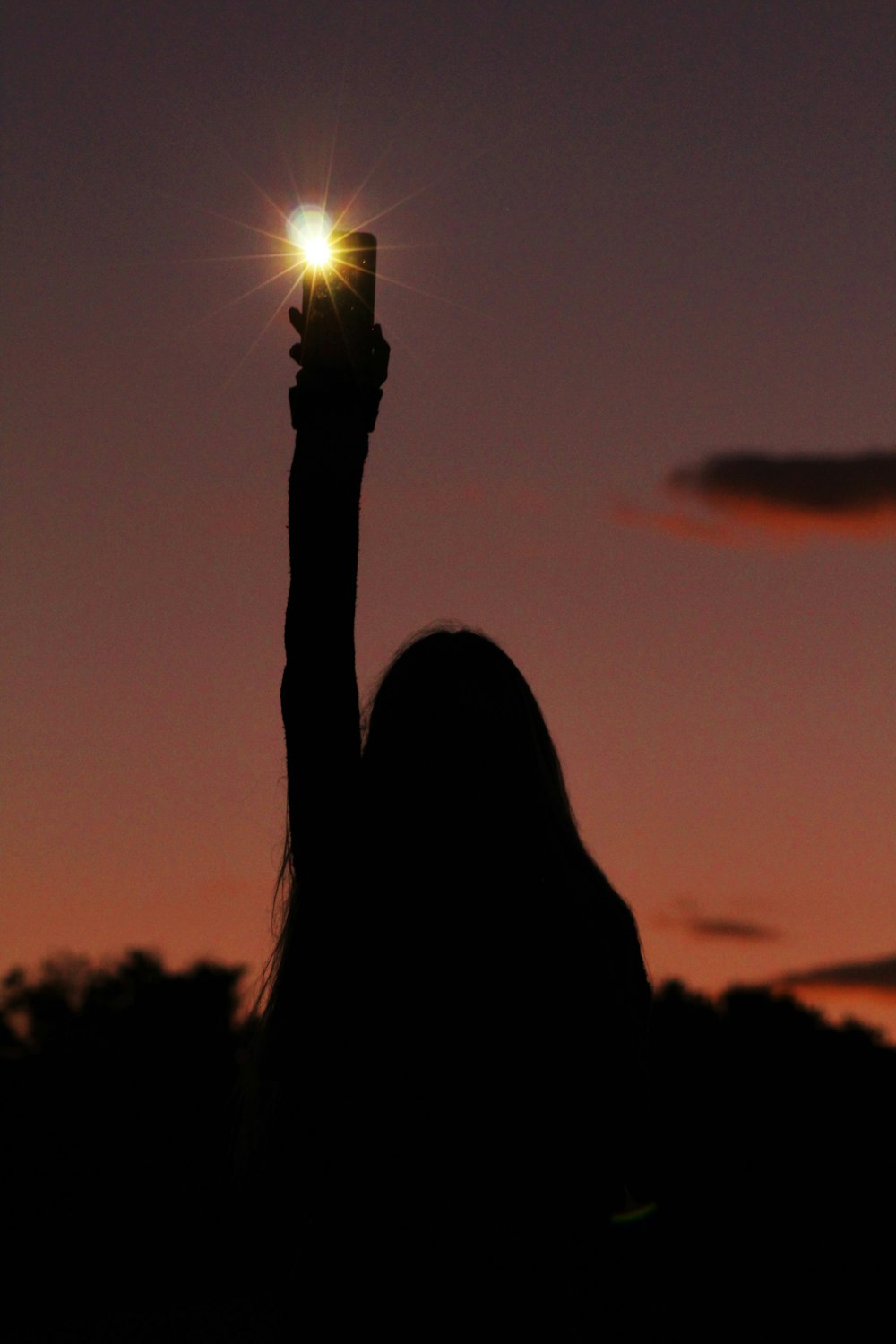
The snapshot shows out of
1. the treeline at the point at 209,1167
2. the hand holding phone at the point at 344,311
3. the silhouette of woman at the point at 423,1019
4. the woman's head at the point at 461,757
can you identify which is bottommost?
the silhouette of woman at the point at 423,1019

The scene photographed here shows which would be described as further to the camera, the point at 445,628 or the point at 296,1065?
the point at 445,628

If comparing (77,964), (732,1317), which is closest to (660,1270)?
(732,1317)

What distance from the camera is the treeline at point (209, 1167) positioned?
134ft

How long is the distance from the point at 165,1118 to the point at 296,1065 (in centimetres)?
5382

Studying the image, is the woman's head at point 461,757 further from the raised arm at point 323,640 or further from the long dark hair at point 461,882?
the raised arm at point 323,640

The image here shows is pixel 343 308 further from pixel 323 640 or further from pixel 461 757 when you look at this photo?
pixel 461 757

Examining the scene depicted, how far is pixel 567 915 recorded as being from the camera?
3.21 meters

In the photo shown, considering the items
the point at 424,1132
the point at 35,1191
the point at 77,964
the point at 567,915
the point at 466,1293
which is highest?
the point at 77,964

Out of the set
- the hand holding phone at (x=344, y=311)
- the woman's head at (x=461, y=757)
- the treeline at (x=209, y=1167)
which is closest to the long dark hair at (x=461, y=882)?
the woman's head at (x=461, y=757)

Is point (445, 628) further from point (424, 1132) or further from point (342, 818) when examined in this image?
point (424, 1132)

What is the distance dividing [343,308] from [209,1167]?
1339 inches

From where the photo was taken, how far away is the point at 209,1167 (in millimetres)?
34688

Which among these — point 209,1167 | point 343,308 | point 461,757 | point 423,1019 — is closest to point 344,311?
point 343,308

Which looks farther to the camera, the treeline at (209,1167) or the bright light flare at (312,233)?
the treeline at (209,1167)
